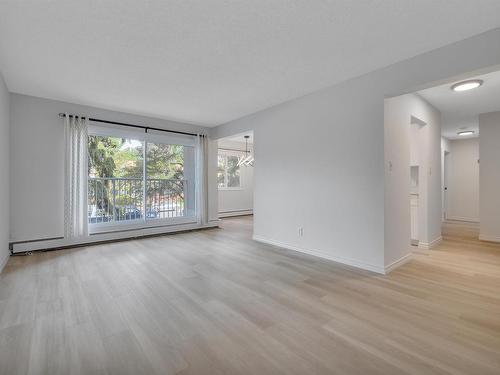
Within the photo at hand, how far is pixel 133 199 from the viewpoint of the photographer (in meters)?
5.20

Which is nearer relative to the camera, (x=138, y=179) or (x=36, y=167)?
(x=36, y=167)

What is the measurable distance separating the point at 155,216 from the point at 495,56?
18.5 feet

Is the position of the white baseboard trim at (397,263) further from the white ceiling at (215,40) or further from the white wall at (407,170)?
the white ceiling at (215,40)

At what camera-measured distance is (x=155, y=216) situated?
17.8ft

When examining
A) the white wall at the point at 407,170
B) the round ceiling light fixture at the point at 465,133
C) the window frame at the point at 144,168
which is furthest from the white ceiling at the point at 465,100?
the window frame at the point at 144,168

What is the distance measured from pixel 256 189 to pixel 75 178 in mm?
3128

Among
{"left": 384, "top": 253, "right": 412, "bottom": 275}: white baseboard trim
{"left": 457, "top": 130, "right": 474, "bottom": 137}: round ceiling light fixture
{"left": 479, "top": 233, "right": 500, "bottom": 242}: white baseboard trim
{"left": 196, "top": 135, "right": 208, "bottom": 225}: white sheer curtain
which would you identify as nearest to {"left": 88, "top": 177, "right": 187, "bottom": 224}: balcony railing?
{"left": 196, "top": 135, "right": 208, "bottom": 225}: white sheer curtain

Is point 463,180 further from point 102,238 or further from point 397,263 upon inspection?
point 102,238

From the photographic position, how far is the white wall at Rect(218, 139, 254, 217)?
312 inches

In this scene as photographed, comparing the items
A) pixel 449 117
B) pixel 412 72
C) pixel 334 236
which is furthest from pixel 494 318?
pixel 449 117

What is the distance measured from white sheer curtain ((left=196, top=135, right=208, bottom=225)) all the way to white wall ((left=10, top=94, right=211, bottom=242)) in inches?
96.4

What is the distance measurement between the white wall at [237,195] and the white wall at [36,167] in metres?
4.38

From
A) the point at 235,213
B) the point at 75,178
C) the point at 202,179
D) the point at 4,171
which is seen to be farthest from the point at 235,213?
the point at 4,171

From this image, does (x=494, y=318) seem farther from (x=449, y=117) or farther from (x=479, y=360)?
(x=449, y=117)
